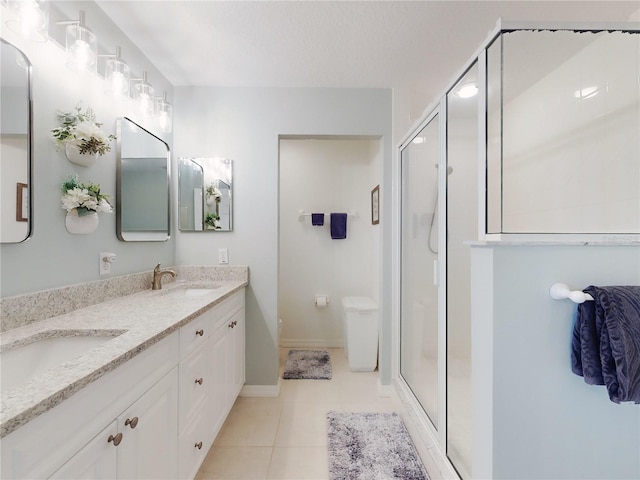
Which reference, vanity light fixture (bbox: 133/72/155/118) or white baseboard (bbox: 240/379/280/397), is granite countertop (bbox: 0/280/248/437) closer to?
white baseboard (bbox: 240/379/280/397)

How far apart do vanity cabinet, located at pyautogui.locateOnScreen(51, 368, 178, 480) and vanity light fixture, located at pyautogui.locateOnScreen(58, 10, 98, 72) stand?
1413 mm

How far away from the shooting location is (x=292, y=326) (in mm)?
3229

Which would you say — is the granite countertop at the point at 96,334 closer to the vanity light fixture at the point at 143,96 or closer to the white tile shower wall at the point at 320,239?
the vanity light fixture at the point at 143,96

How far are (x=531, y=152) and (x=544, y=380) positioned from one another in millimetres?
834

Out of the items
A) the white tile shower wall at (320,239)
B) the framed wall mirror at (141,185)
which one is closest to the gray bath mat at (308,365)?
the white tile shower wall at (320,239)

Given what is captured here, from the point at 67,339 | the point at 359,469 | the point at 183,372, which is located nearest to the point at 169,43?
the point at 67,339

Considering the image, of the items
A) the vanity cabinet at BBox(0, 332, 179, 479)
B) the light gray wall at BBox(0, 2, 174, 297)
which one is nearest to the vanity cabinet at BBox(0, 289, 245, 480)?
the vanity cabinet at BBox(0, 332, 179, 479)

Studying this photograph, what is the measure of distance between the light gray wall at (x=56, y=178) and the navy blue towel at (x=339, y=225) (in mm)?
2008

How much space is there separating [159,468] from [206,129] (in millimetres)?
2103

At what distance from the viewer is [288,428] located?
1837 mm

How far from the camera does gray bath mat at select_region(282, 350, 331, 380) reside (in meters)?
2.50

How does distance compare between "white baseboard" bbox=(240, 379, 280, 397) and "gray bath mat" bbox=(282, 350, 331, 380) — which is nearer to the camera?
"white baseboard" bbox=(240, 379, 280, 397)

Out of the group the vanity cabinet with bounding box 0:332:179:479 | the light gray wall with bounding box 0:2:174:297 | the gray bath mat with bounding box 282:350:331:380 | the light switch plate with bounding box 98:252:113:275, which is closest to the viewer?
the vanity cabinet with bounding box 0:332:179:479

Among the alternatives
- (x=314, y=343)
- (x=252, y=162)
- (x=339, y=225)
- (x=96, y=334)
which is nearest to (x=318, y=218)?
(x=339, y=225)
